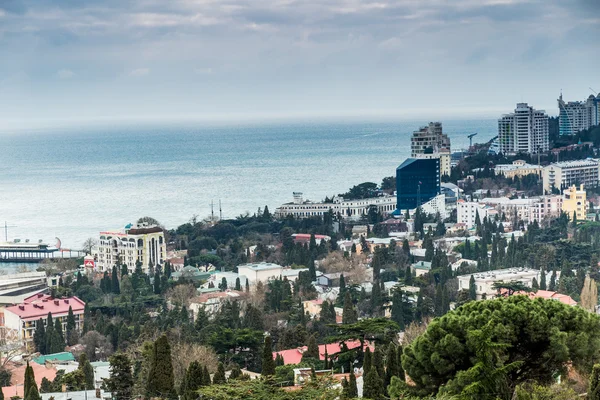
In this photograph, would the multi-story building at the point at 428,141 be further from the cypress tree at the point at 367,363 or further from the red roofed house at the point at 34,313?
the cypress tree at the point at 367,363

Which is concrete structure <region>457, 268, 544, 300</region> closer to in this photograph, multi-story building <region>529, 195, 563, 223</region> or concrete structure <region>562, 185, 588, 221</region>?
concrete structure <region>562, 185, 588, 221</region>

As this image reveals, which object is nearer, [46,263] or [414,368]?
[414,368]

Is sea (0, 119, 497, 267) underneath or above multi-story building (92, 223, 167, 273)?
above

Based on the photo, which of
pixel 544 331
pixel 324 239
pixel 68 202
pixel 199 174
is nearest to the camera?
pixel 544 331

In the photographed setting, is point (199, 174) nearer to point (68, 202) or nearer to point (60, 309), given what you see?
point (68, 202)

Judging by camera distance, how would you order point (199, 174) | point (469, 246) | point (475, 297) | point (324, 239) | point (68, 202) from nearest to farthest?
point (475, 297) → point (469, 246) → point (324, 239) → point (68, 202) → point (199, 174)

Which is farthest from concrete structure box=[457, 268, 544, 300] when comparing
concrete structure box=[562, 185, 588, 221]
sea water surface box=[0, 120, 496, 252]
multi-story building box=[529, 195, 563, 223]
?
sea water surface box=[0, 120, 496, 252]

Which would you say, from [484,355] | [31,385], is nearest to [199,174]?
[31,385]
